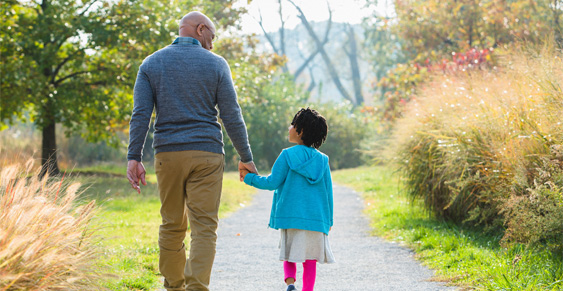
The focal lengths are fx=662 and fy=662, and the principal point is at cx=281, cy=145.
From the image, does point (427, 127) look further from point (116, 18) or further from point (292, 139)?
point (116, 18)

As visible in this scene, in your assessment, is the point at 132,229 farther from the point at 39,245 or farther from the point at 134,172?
the point at 39,245

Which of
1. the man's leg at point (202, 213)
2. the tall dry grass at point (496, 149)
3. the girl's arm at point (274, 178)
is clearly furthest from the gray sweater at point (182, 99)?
the tall dry grass at point (496, 149)

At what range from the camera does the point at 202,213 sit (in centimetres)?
442

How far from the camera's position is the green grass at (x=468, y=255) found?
4.97 meters

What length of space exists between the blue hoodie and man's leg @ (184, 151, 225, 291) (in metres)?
0.33

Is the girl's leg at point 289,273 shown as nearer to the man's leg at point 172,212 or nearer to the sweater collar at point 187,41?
the man's leg at point 172,212

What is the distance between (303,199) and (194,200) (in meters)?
0.78

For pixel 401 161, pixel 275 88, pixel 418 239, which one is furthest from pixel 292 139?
pixel 275 88

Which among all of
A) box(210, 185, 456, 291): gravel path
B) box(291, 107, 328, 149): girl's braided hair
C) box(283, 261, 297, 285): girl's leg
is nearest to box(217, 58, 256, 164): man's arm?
box(291, 107, 328, 149): girl's braided hair

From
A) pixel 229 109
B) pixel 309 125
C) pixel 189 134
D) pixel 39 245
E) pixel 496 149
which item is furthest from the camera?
pixel 496 149

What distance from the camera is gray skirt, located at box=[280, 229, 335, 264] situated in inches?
182

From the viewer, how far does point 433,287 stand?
536 cm

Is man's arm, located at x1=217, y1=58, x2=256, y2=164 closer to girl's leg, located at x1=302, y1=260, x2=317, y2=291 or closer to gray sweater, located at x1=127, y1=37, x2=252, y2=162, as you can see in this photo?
gray sweater, located at x1=127, y1=37, x2=252, y2=162

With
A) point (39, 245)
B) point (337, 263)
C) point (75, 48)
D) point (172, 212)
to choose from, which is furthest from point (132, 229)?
point (75, 48)
